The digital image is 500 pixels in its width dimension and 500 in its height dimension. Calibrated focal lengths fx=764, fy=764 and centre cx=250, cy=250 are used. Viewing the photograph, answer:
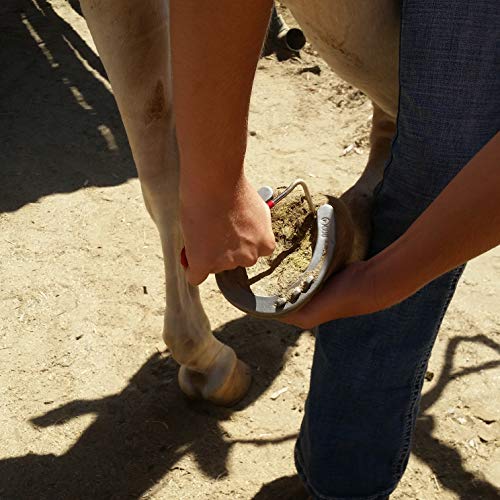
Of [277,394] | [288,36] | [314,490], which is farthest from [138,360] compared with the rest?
[288,36]

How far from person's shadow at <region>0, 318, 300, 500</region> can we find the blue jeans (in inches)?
14.0

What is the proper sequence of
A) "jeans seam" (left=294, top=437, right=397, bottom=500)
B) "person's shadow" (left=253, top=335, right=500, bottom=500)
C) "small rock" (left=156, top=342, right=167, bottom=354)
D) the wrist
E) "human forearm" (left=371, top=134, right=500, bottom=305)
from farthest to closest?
"small rock" (left=156, top=342, right=167, bottom=354)
"person's shadow" (left=253, top=335, right=500, bottom=500)
"jeans seam" (left=294, top=437, right=397, bottom=500)
the wrist
"human forearm" (left=371, top=134, right=500, bottom=305)

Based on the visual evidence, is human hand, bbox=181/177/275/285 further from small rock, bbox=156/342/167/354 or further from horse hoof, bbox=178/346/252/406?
small rock, bbox=156/342/167/354

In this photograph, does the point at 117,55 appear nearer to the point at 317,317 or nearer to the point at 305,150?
the point at 317,317

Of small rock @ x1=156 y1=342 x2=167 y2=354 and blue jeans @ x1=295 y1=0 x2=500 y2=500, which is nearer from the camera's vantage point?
blue jeans @ x1=295 y1=0 x2=500 y2=500

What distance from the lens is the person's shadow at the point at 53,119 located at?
302 centimetres

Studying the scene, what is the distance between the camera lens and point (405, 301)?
1372mm

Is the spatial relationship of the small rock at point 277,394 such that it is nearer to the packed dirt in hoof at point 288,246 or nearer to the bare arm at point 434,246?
the packed dirt in hoof at point 288,246

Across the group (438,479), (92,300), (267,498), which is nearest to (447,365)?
(438,479)

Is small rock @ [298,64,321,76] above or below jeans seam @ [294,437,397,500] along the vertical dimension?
below

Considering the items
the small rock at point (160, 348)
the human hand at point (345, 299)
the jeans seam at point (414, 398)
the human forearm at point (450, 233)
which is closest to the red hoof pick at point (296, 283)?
the human hand at point (345, 299)

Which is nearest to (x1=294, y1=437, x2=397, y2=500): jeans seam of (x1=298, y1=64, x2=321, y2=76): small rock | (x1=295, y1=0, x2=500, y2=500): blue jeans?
(x1=295, y1=0, x2=500, y2=500): blue jeans

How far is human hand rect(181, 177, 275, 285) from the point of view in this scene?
117cm

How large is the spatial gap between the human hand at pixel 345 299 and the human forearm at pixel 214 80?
0.72 ft
